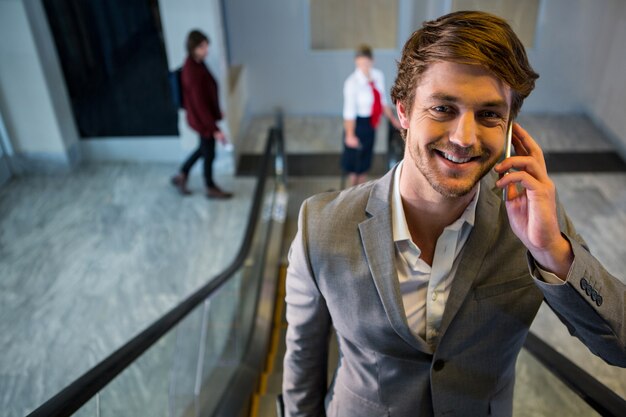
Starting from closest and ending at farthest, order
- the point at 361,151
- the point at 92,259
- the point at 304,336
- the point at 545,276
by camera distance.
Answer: the point at 545,276 → the point at 304,336 → the point at 361,151 → the point at 92,259

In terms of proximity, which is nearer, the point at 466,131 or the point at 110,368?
the point at 466,131

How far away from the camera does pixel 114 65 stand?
662 cm

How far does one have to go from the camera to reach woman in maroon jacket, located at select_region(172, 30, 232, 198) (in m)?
5.64

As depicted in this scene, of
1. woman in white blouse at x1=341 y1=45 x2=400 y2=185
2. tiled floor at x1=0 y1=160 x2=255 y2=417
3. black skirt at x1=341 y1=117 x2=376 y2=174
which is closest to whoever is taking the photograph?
tiled floor at x1=0 y1=160 x2=255 y2=417

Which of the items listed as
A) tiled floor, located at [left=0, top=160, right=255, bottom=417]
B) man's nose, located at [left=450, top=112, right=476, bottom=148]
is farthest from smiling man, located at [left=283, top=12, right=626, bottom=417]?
tiled floor, located at [left=0, top=160, right=255, bottom=417]

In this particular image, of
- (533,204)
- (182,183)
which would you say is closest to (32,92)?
(182,183)

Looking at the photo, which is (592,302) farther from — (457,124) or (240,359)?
(240,359)

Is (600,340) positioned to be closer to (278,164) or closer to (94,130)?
(278,164)

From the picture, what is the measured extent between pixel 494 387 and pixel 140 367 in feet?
6.75

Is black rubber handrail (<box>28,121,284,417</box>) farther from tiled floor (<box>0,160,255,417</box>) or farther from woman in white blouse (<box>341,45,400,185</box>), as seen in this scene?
woman in white blouse (<box>341,45,400,185</box>)

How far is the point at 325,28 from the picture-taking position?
8.07 meters

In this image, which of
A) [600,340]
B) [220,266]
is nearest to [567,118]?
[600,340]

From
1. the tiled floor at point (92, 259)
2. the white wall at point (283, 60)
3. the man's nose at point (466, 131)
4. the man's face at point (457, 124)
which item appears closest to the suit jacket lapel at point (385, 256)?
the man's face at point (457, 124)

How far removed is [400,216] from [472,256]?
22 centimetres
